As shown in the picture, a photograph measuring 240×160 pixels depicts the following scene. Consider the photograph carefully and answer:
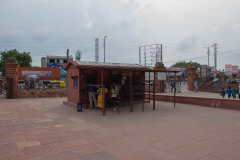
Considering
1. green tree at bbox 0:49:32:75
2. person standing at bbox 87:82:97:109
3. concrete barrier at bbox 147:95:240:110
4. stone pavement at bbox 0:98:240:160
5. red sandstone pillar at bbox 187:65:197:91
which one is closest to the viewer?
stone pavement at bbox 0:98:240:160

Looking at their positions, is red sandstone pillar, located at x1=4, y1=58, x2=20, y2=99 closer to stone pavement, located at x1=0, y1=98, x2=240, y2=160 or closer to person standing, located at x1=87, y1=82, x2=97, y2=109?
person standing, located at x1=87, y1=82, x2=97, y2=109

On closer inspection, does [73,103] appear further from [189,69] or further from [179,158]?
[189,69]

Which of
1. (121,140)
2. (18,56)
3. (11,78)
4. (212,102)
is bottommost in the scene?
(121,140)

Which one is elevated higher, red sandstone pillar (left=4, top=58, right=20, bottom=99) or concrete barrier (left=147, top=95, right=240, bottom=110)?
red sandstone pillar (left=4, top=58, right=20, bottom=99)

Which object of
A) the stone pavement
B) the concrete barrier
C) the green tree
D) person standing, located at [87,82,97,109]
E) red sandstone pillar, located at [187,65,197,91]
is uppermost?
the green tree

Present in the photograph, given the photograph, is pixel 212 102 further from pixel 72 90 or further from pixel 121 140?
pixel 72 90

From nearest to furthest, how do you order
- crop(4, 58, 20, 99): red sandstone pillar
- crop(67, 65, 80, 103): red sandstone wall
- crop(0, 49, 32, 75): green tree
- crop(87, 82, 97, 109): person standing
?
1. crop(87, 82, 97, 109): person standing
2. crop(67, 65, 80, 103): red sandstone wall
3. crop(4, 58, 20, 99): red sandstone pillar
4. crop(0, 49, 32, 75): green tree

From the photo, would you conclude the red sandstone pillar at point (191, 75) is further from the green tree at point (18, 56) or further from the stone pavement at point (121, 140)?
the green tree at point (18, 56)

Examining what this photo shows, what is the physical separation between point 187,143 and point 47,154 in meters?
3.78

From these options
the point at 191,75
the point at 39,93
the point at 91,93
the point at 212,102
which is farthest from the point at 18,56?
the point at 212,102

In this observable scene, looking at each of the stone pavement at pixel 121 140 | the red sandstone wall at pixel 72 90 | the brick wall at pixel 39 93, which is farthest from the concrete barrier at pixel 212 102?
the brick wall at pixel 39 93

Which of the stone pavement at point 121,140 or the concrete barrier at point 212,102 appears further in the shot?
the concrete barrier at point 212,102

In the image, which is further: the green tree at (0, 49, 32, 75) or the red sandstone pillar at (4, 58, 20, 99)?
the green tree at (0, 49, 32, 75)

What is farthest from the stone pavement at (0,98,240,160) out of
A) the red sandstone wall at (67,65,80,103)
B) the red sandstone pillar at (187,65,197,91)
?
the red sandstone pillar at (187,65,197,91)
